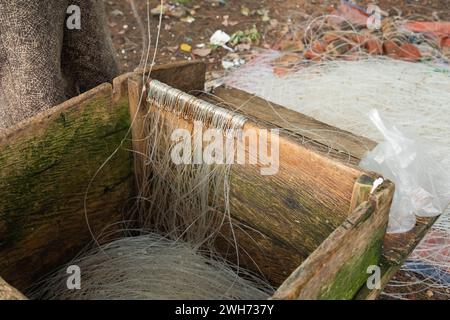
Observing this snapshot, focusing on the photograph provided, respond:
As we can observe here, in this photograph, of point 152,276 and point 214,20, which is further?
point 214,20

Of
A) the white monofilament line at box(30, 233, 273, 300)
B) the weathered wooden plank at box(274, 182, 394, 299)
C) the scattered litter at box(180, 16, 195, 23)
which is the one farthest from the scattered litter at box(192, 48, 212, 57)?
the weathered wooden plank at box(274, 182, 394, 299)

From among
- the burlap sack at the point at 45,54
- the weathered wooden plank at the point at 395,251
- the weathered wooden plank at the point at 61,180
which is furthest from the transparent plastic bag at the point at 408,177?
the burlap sack at the point at 45,54

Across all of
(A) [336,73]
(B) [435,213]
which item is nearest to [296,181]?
(B) [435,213]

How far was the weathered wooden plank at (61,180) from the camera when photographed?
191 centimetres

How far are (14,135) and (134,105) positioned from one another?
44cm

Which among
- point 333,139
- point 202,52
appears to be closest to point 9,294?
point 333,139

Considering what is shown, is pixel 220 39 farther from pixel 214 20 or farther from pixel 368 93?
pixel 368 93

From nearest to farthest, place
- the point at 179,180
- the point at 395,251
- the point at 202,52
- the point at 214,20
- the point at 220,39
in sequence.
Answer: the point at 395,251 → the point at 179,180 → the point at 202,52 → the point at 220,39 → the point at 214,20

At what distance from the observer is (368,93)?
3.42 meters

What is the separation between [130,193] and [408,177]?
1.00m

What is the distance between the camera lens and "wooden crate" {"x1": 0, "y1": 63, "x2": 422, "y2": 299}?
1.77 metres

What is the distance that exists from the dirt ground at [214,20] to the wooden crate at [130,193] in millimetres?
2244
